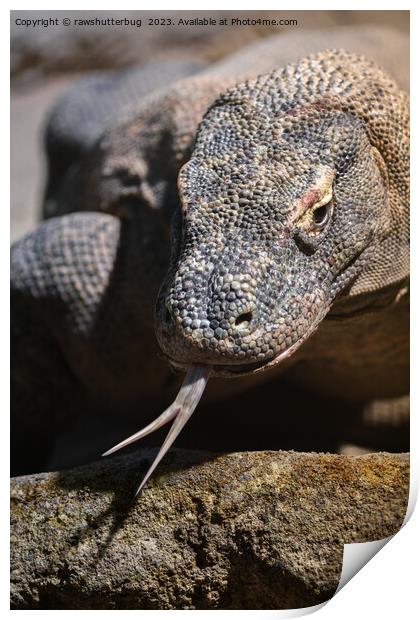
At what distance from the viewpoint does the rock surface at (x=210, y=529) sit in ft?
7.54

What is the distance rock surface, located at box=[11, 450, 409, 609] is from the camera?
90.5 inches

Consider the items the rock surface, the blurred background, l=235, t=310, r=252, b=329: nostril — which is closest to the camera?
l=235, t=310, r=252, b=329: nostril

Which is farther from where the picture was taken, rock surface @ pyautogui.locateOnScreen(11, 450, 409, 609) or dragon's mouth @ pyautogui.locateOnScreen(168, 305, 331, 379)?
rock surface @ pyautogui.locateOnScreen(11, 450, 409, 609)

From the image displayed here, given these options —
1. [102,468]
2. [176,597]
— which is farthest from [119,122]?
[176,597]

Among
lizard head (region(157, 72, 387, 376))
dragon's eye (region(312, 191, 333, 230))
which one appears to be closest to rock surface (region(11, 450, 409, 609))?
lizard head (region(157, 72, 387, 376))

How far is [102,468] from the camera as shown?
243cm

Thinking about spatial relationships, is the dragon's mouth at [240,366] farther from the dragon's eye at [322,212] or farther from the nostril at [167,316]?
the dragon's eye at [322,212]

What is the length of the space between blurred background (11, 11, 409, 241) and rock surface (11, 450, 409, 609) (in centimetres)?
148

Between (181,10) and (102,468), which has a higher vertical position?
(181,10)

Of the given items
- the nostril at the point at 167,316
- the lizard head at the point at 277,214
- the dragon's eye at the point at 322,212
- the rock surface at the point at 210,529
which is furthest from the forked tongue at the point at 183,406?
the dragon's eye at the point at 322,212

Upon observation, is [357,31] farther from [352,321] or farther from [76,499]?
[76,499]

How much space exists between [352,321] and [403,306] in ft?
1.00

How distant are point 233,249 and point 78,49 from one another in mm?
2327

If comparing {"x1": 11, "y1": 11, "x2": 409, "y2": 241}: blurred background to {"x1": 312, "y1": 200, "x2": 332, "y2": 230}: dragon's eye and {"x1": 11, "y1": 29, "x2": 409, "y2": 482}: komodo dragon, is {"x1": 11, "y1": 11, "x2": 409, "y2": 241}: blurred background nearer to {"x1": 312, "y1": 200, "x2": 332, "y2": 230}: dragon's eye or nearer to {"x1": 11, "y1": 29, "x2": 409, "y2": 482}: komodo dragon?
{"x1": 11, "y1": 29, "x2": 409, "y2": 482}: komodo dragon
